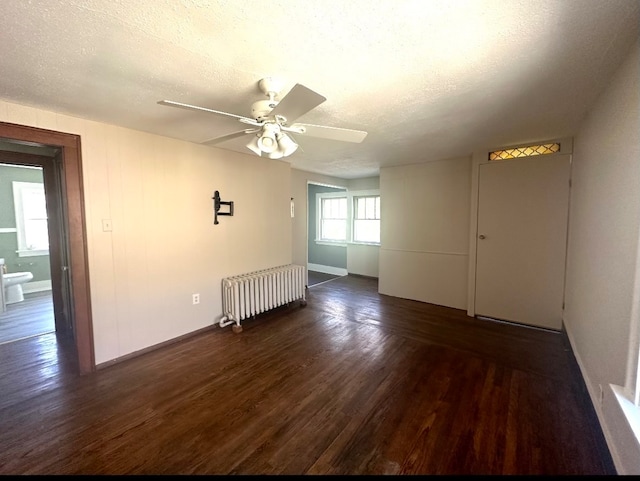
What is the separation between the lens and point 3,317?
3768 millimetres

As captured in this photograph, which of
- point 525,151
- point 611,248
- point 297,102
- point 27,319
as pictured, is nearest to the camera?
point 297,102

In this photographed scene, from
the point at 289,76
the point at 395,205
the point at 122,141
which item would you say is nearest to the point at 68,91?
the point at 122,141

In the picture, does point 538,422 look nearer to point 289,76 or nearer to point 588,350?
point 588,350

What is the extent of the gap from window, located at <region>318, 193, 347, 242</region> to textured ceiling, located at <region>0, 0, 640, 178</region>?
416 centimetres

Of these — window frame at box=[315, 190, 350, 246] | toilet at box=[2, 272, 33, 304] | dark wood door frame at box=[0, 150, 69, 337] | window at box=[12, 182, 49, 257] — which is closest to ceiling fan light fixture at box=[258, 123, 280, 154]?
dark wood door frame at box=[0, 150, 69, 337]

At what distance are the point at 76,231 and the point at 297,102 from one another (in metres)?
2.29

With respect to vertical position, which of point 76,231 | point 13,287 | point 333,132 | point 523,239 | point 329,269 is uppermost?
point 333,132

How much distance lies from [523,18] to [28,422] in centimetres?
373

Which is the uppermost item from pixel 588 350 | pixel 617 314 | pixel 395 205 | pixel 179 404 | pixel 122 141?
pixel 122 141

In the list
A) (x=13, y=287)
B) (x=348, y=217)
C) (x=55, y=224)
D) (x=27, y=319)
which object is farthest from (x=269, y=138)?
(x=13, y=287)

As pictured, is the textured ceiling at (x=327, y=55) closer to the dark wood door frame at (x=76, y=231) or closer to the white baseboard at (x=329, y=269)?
the dark wood door frame at (x=76, y=231)

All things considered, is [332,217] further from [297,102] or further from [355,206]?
[297,102]

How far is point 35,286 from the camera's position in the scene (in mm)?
5059
